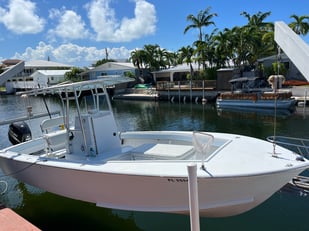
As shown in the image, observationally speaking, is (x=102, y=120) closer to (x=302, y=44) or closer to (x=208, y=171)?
(x=208, y=171)

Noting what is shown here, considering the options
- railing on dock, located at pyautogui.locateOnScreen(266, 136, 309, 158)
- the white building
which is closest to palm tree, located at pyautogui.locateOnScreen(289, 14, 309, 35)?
railing on dock, located at pyautogui.locateOnScreen(266, 136, 309, 158)

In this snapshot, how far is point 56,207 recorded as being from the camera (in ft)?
23.1

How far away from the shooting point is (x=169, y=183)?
4.62 metres

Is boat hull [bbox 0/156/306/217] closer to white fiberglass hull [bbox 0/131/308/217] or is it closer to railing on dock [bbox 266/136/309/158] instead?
white fiberglass hull [bbox 0/131/308/217]

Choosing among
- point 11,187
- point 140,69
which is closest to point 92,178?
point 11,187

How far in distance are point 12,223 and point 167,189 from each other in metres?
2.87

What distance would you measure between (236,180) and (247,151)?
1.18 meters

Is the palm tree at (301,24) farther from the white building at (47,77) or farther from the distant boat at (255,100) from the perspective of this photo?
the white building at (47,77)

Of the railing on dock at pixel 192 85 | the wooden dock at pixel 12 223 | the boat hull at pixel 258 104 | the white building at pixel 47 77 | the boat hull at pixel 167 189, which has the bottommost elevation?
the boat hull at pixel 258 104

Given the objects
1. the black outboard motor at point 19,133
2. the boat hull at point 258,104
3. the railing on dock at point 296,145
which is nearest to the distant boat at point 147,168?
the railing on dock at point 296,145

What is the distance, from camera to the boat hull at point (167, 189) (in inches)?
179

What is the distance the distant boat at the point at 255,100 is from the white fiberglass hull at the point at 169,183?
17.5 m

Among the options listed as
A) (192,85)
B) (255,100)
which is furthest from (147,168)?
(192,85)

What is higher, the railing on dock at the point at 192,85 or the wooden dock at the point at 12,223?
the railing on dock at the point at 192,85
